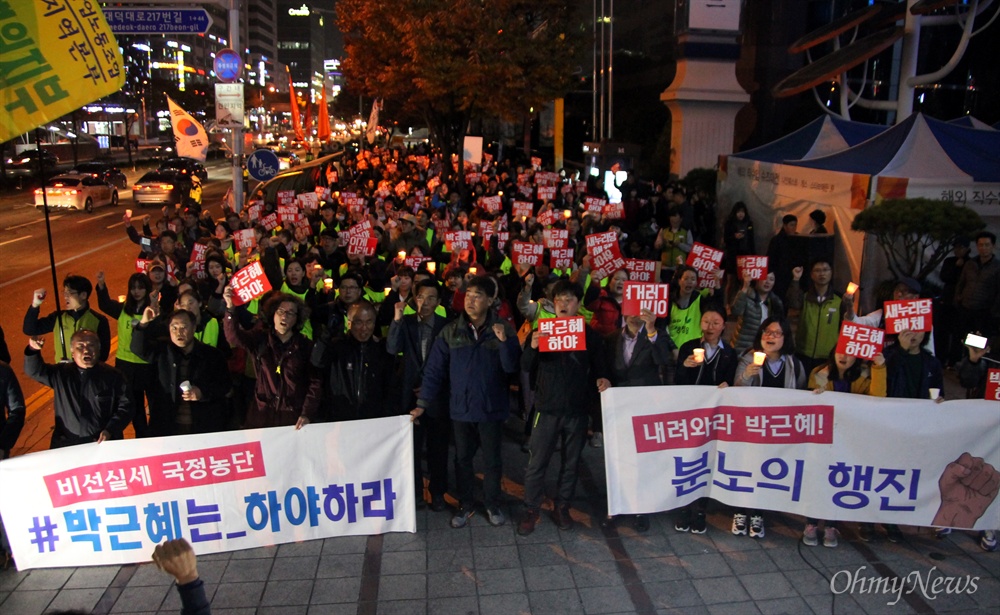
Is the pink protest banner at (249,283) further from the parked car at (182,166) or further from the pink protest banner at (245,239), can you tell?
the parked car at (182,166)

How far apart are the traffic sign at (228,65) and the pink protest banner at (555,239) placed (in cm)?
733

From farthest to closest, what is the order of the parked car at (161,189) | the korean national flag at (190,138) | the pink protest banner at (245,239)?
1. the parked car at (161,189)
2. the korean national flag at (190,138)
3. the pink protest banner at (245,239)

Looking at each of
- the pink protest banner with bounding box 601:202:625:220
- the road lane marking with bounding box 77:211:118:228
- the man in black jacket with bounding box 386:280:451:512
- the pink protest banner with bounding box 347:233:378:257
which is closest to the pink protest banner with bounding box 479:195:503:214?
the pink protest banner with bounding box 601:202:625:220

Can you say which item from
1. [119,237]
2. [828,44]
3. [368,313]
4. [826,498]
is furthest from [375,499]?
[828,44]

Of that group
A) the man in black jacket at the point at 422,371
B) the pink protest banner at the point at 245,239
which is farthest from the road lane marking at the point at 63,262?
the man in black jacket at the point at 422,371

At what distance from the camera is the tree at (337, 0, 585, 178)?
20.4 m

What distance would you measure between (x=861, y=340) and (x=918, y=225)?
3.99 meters

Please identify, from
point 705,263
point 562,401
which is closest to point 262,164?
point 705,263

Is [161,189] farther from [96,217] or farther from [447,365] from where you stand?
[447,365]

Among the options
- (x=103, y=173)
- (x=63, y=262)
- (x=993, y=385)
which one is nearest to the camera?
(x=993, y=385)

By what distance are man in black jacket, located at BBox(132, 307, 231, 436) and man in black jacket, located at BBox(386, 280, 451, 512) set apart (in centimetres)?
120

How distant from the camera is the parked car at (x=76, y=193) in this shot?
27734mm

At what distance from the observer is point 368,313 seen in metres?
5.68

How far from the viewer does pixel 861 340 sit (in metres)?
5.48
